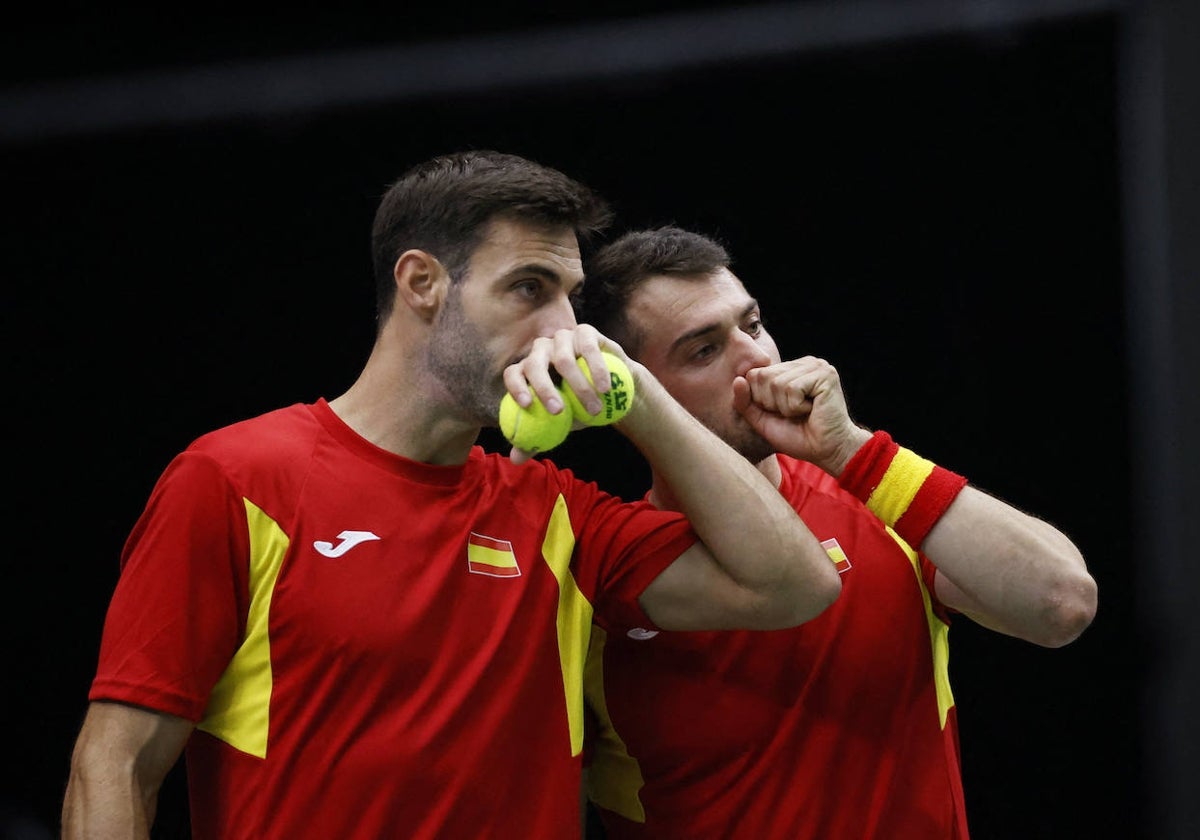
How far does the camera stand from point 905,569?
212 centimetres

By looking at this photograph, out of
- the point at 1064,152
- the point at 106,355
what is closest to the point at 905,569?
the point at 1064,152

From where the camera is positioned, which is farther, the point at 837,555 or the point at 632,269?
the point at 632,269

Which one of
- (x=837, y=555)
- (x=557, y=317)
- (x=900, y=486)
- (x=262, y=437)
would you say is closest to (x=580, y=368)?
(x=557, y=317)

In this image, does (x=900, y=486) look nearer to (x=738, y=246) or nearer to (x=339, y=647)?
(x=339, y=647)

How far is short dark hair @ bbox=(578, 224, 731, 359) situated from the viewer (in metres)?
2.31

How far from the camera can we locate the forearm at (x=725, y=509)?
1792 millimetres

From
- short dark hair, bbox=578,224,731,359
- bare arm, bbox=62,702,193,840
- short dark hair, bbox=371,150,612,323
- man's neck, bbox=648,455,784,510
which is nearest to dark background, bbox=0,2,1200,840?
short dark hair, bbox=578,224,731,359

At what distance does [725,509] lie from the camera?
1801 millimetres

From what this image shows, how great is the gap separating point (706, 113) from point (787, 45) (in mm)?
283

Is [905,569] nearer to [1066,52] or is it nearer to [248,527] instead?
[248,527]

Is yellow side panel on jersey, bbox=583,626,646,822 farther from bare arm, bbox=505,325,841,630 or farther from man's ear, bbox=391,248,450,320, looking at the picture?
man's ear, bbox=391,248,450,320

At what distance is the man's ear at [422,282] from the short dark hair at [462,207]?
0.02 meters

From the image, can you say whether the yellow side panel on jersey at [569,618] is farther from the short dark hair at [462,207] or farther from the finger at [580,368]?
the short dark hair at [462,207]

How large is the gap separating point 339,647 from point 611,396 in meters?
0.47
